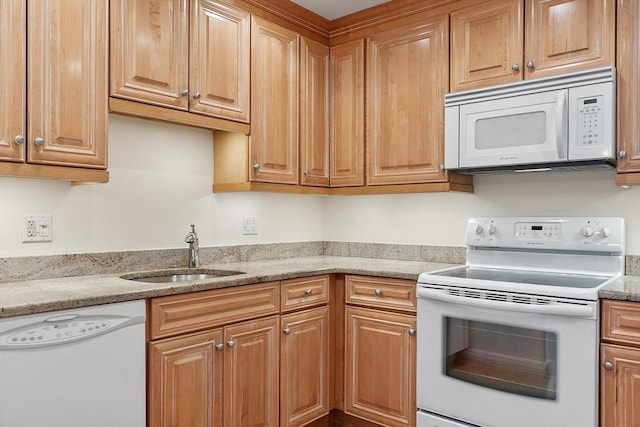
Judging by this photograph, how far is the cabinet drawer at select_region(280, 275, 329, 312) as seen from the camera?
241 centimetres

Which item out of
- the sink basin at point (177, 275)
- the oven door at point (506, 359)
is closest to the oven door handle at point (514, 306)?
the oven door at point (506, 359)

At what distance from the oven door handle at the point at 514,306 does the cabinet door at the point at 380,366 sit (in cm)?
22

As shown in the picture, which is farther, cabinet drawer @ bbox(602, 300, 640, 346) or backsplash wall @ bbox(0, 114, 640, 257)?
backsplash wall @ bbox(0, 114, 640, 257)

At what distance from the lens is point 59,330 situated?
1.61 m

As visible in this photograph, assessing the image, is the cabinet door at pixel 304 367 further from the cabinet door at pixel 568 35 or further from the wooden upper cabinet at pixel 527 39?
the cabinet door at pixel 568 35

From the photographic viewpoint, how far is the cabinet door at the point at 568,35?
216 cm

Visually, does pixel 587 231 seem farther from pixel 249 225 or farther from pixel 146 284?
pixel 146 284

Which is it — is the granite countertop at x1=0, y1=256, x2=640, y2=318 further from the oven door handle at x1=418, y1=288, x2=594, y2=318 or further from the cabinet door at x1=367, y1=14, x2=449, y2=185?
the cabinet door at x1=367, y1=14, x2=449, y2=185

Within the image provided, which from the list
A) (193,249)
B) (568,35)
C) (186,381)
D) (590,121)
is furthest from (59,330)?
(568,35)

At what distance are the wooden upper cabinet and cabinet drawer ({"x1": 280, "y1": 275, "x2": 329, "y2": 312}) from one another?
1.25 m

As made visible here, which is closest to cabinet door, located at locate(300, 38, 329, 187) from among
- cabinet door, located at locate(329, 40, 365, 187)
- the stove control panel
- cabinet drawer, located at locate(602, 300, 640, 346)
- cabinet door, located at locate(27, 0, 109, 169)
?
cabinet door, located at locate(329, 40, 365, 187)

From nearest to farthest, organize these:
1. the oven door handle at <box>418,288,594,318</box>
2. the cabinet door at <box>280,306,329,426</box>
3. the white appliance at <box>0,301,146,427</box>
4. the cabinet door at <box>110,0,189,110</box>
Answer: the white appliance at <box>0,301,146,427</box>, the oven door handle at <box>418,288,594,318</box>, the cabinet door at <box>110,0,189,110</box>, the cabinet door at <box>280,306,329,426</box>

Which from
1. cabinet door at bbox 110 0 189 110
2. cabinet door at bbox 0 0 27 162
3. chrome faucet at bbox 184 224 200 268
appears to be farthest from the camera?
chrome faucet at bbox 184 224 200 268

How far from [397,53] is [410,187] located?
78 cm
